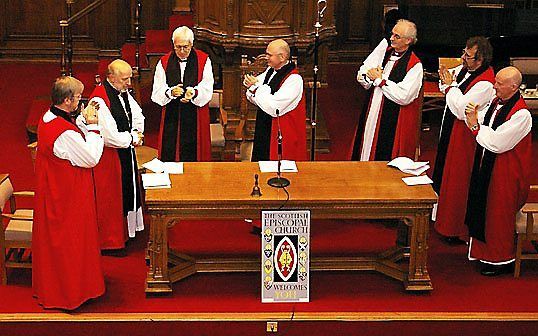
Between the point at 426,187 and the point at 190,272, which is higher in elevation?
the point at 426,187

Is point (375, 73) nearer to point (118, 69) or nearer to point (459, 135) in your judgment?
point (459, 135)

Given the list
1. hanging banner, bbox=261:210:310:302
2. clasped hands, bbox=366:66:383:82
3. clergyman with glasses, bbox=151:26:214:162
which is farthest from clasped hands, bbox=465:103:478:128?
clergyman with glasses, bbox=151:26:214:162

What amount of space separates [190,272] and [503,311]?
2560mm

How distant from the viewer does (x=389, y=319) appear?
779 centimetres

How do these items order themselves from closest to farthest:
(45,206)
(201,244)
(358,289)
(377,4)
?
(45,206), (358,289), (201,244), (377,4)

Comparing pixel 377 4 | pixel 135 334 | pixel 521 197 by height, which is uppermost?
pixel 377 4

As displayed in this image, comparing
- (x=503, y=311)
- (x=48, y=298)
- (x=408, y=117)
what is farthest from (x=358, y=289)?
(x=48, y=298)

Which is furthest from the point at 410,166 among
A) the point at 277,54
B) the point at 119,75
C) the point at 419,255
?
the point at 119,75

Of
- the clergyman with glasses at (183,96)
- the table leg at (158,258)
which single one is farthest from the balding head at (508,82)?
the table leg at (158,258)

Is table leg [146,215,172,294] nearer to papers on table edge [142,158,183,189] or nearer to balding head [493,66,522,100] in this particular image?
papers on table edge [142,158,183,189]

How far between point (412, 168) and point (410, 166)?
0.04 metres

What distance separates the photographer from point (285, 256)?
8.01 meters

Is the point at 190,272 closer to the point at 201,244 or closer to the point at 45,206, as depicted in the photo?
the point at 201,244

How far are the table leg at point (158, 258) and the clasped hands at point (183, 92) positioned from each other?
67.8 inches
